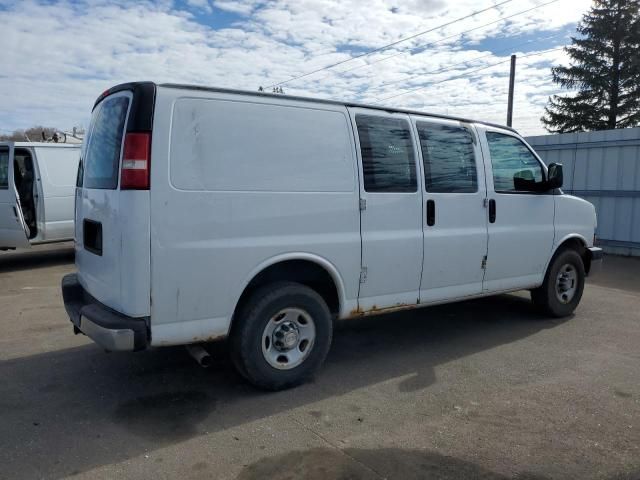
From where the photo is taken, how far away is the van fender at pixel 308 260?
12.5ft

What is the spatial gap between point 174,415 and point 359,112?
9.11ft

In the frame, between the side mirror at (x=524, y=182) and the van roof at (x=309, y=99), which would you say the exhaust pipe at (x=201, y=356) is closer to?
the van roof at (x=309, y=99)

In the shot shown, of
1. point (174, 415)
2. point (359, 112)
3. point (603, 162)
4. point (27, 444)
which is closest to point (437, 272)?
point (359, 112)

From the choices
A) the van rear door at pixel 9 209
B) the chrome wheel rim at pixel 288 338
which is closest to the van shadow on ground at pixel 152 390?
the chrome wheel rim at pixel 288 338

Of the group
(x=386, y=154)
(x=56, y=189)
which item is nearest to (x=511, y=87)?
(x=56, y=189)

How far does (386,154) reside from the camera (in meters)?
4.57

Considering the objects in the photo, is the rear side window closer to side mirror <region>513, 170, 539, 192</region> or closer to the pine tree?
side mirror <region>513, 170, 539, 192</region>

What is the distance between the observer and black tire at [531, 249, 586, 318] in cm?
611

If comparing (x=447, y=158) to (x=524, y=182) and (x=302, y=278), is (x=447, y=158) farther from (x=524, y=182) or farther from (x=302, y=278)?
(x=302, y=278)

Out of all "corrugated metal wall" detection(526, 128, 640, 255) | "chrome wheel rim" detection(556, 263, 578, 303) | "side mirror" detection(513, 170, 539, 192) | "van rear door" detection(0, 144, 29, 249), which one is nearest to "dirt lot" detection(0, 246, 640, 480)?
"chrome wheel rim" detection(556, 263, 578, 303)

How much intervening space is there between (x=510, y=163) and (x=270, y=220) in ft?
9.93

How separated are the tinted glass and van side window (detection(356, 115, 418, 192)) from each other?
7.59m

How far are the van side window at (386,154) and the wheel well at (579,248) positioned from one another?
8.43 ft

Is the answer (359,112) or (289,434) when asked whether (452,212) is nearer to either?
(359,112)
